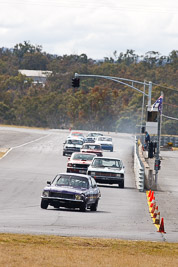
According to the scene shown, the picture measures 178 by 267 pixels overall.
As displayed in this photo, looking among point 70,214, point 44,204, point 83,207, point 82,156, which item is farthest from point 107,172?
point 70,214

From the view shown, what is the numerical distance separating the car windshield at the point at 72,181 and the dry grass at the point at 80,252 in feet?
23.9

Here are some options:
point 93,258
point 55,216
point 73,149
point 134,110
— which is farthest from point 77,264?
point 134,110

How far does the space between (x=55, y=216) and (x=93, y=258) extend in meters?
7.31

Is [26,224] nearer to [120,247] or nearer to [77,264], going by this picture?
[120,247]

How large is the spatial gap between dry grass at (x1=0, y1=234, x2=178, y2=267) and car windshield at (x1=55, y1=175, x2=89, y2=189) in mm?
7292

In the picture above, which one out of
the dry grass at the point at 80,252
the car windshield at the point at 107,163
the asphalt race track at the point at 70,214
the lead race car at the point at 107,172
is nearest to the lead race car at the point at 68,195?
the asphalt race track at the point at 70,214

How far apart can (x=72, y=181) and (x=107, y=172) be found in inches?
436

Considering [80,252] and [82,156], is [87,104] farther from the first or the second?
[80,252]

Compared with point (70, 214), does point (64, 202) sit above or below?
above

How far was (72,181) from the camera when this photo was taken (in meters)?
23.1

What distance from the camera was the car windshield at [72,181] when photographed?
22870 mm

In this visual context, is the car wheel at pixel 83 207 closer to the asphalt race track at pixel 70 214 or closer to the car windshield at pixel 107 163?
the asphalt race track at pixel 70 214

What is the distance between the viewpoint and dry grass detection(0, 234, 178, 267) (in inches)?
476

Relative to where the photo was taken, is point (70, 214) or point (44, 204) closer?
point (70, 214)
